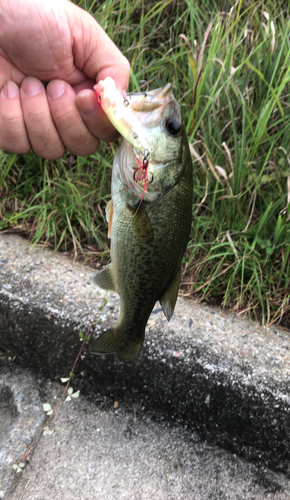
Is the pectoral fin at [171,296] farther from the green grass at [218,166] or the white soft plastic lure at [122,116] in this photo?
the green grass at [218,166]

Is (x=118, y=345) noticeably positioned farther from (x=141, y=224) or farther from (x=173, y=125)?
(x=173, y=125)

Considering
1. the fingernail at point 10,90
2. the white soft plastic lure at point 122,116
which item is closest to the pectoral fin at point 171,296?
the white soft plastic lure at point 122,116

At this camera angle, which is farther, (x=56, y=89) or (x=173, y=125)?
(x=56, y=89)

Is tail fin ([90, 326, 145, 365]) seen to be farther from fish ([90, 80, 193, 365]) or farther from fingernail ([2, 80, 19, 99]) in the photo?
fingernail ([2, 80, 19, 99])

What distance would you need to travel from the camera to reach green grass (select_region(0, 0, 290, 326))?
213 cm

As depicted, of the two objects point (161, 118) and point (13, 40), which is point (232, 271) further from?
point (13, 40)

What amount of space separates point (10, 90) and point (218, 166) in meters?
1.15

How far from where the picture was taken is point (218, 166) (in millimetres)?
2029

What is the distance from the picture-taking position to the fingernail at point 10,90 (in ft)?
4.86

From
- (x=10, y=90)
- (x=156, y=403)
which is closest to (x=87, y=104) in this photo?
(x=10, y=90)

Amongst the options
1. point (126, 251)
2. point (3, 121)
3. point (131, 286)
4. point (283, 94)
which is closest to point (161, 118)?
point (126, 251)

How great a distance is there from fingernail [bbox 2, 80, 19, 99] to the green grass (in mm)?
903

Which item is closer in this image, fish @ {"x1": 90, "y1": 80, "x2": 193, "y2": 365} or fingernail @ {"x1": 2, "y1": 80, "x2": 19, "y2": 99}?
fish @ {"x1": 90, "y1": 80, "x2": 193, "y2": 365}

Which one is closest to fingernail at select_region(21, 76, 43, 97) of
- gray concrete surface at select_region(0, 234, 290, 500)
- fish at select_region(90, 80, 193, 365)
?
fish at select_region(90, 80, 193, 365)
